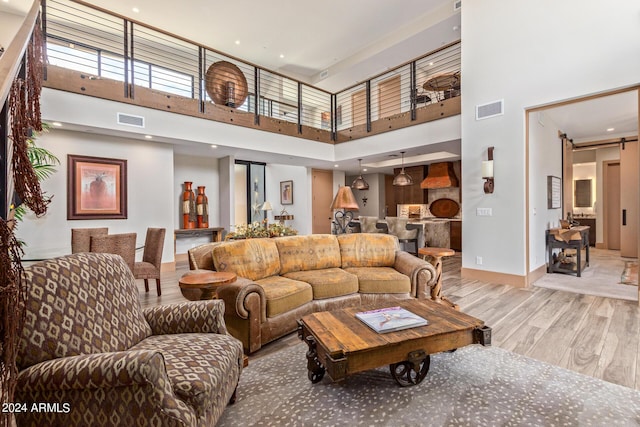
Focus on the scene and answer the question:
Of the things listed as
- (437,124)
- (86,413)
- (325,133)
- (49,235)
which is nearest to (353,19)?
(325,133)

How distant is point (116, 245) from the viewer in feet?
11.9

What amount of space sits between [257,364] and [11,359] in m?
1.78

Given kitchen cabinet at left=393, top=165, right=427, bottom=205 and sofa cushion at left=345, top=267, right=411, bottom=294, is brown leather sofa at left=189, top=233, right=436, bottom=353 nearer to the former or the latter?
sofa cushion at left=345, top=267, right=411, bottom=294

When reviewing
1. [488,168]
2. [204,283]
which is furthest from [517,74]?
[204,283]

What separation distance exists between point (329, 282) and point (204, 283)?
1.27 m

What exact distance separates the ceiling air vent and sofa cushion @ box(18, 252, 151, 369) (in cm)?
371

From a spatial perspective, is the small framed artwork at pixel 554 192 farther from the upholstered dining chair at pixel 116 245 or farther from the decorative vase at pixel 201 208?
the decorative vase at pixel 201 208

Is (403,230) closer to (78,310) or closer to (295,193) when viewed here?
(295,193)

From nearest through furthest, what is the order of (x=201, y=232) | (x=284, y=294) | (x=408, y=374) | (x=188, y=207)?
(x=408, y=374) → (x=284, y=294) → (x=188, y=207) → (x=201, y=232)

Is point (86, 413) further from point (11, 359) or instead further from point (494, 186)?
point (494, 186)

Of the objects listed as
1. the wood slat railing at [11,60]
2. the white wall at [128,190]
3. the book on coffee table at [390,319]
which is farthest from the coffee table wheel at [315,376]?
the white wall at [128,190]

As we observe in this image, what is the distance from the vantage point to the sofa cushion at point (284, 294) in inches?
106

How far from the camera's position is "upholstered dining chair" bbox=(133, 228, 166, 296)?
4.11 metres

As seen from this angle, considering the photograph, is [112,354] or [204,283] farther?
[204,283]
